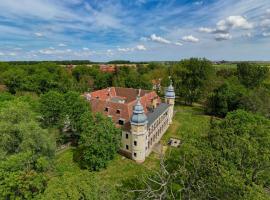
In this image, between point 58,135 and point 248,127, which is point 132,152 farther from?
point 248,127

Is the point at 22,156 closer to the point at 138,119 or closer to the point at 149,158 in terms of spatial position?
the point at 138,119

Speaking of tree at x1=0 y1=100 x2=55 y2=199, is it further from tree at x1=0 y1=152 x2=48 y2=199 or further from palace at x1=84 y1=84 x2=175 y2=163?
palace at x1=84 y1=84 x2=175 y2=163

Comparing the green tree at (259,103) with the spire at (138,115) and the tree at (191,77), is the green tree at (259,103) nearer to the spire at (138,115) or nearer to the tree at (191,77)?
the tree at (191,77)

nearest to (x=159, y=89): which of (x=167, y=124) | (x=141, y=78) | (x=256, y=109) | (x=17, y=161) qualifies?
(x=141, y=78)

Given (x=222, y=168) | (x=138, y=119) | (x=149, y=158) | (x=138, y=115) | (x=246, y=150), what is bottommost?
(x=149, y=158)

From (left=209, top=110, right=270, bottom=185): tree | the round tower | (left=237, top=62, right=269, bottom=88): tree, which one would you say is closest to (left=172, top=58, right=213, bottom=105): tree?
(left=237, top=62, right=269, bottom=88): tree

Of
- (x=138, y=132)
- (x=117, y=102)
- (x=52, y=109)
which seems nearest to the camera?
(x=138, y=132)

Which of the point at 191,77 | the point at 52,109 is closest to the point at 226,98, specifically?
the point at 191,77
